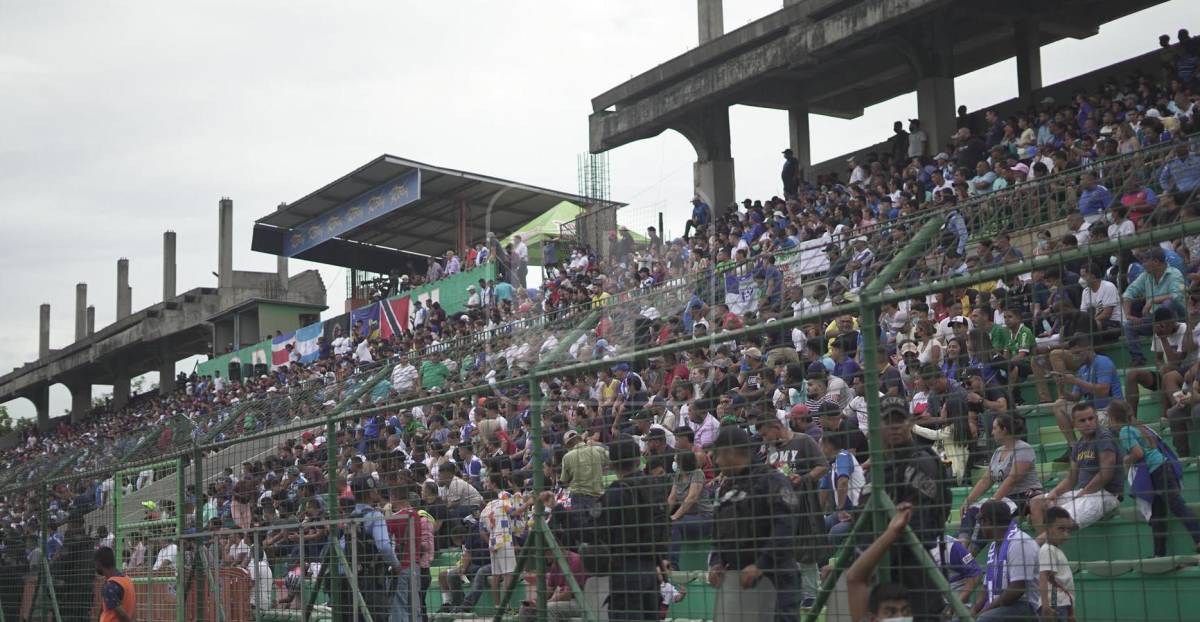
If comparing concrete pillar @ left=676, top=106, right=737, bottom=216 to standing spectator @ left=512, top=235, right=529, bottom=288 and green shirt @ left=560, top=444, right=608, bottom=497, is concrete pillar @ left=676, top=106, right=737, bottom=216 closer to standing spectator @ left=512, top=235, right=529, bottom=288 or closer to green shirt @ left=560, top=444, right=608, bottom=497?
standing spectator @ left=512, top=235, right=529, bottom=288

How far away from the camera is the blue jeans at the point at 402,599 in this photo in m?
7.63

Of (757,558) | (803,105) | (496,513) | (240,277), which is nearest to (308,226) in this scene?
(240,277)

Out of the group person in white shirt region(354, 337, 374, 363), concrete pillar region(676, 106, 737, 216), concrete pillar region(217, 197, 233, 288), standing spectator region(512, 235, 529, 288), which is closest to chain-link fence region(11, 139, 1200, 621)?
concrete pillar region(676, 106, 737, 216)

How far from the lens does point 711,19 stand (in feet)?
78.7

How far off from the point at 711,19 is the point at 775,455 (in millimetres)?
19111

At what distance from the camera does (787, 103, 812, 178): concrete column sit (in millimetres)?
24375

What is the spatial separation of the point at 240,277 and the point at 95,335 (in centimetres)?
844

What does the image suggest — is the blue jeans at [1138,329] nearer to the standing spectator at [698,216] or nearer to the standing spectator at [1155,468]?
the standing spectator at [1155,468]

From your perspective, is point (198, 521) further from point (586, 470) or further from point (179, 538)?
point (586, 470)

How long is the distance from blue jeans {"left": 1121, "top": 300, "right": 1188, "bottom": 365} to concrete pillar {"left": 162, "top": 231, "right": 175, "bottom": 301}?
5179 cm

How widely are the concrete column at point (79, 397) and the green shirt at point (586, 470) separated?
175 ft

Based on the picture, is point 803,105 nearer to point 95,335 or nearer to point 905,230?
point 905,230

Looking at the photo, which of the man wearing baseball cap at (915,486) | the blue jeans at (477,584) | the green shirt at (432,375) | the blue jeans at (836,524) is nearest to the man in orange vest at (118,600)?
the green shirt at (432,375)

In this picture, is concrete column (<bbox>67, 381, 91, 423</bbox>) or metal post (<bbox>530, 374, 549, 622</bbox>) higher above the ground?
concrete column (<bbox>67, 381, 91, 423</bbox>)
